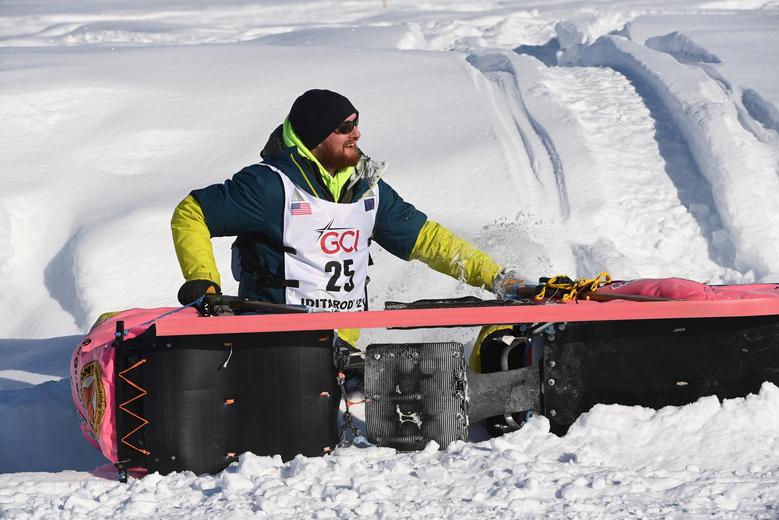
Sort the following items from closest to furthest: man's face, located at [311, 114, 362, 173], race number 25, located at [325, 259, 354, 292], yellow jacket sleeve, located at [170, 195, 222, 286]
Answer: yellow jacket sleeve, located at [170, 195, 222, 286], man's face, located at [311, 114, 362, 173], race number 25, located at [325, 259, 354, 292]

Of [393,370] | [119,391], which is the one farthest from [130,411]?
[393,370]

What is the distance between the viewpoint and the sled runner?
3471mm

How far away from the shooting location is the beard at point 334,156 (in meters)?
4.13

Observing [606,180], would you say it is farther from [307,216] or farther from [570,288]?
[307,216]

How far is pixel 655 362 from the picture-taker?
3693 mm

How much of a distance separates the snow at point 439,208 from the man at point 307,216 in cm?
80

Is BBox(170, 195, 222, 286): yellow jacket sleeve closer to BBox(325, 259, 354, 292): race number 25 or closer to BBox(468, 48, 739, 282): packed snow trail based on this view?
BBox(325, 259, 354, 292): race number 25

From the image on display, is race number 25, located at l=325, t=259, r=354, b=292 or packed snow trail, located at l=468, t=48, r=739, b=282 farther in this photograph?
packed snow trail, located at l=468, t=48, r=739, b=282

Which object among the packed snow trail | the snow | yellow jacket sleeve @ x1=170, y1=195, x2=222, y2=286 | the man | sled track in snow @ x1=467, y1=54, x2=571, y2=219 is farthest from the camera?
sled track in snow @ x1=467, y1=54, x2=571, y2=219

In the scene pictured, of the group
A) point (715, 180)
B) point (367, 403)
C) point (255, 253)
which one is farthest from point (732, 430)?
point (715, 180)

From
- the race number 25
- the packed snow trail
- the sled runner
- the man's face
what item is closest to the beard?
the man's face

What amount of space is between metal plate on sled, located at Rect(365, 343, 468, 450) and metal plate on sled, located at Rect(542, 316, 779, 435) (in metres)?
0.32

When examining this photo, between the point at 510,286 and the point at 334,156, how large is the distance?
0.84 m

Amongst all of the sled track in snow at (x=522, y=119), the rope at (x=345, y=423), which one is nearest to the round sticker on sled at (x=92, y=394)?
the rope at (x=345, y=423)
